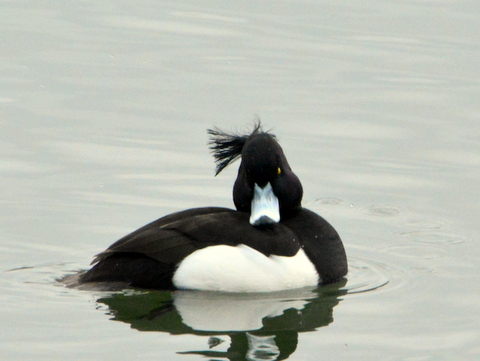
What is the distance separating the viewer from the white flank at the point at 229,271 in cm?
741

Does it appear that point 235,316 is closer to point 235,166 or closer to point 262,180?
point 262,180

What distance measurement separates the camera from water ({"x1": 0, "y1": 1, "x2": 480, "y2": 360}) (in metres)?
6.91

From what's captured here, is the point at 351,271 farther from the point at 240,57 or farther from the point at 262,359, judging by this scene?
the point at 240,57

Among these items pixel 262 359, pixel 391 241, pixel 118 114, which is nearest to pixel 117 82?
pixel 118 114

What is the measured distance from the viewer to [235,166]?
34.9ft

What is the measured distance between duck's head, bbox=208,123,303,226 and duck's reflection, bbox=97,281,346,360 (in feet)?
1.99

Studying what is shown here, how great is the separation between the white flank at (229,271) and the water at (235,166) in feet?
0.32

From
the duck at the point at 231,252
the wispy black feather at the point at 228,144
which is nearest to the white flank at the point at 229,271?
the duck at the point at 231,252

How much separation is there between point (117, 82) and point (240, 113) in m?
1.69

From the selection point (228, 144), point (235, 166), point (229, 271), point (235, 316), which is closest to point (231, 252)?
point (229, 271)

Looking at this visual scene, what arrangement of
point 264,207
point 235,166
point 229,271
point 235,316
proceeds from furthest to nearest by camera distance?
point 235,166, point 264,207, point 229,271, point 235,316

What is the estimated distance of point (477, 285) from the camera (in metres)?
7.89

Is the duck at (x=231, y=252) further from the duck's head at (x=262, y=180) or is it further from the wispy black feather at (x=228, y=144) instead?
the wispy black feather at (x=228, y=144)

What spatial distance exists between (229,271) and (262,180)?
0.76 m
